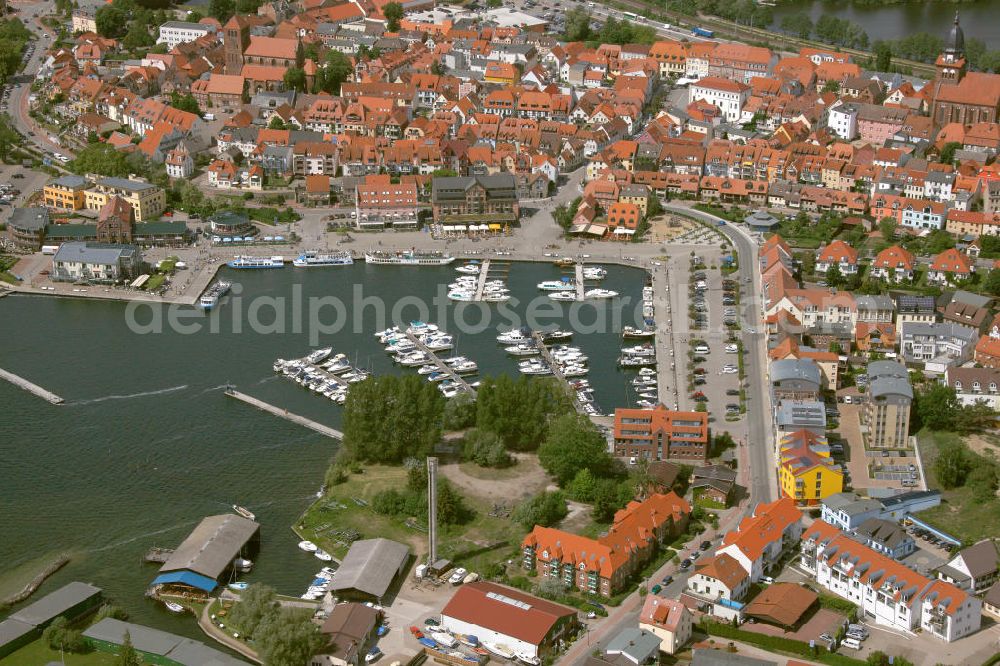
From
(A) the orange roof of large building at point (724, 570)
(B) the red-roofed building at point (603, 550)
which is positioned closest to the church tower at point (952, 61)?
(B) the red-roofed building at point (603, 550)

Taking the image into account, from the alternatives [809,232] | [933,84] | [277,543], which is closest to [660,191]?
[809,232]

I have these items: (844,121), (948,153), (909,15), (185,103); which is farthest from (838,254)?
(909,15)

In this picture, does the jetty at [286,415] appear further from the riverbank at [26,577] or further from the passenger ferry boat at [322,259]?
the passenger ferry boat at [322,259]

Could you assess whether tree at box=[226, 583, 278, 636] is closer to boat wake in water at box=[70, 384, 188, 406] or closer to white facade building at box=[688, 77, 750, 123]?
boat wake in water at box=[70, 384, 188, 406]

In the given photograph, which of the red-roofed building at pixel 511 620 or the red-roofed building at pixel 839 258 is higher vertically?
the red-roofed building at pixel 839 258

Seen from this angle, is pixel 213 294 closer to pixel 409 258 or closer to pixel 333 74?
pixel 409 258
